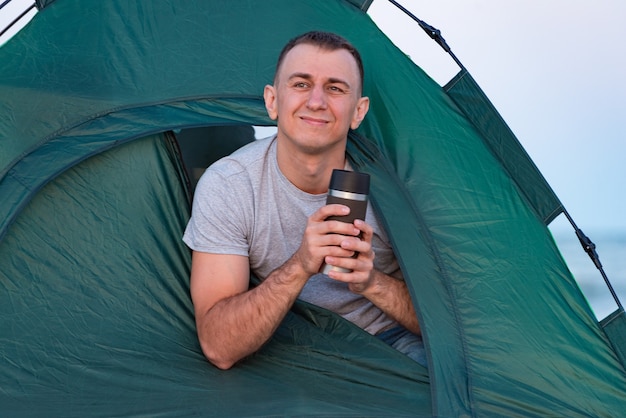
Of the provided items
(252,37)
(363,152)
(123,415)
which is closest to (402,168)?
(363,152)

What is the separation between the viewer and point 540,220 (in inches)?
110

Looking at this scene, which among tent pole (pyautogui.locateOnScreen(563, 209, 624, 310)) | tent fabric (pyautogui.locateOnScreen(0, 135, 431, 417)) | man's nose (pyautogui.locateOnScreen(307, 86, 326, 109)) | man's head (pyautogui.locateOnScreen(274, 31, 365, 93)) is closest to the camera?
tent fabric (pyautogui.locateOnScreen(0, 135, 431, 417))

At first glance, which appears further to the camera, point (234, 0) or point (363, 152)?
point (234, 0)

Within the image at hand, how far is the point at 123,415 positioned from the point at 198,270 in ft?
1.44

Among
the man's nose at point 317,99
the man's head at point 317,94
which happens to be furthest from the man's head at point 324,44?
the man's nose at point 317,99

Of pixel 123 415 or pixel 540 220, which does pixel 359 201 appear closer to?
pixel 123 415

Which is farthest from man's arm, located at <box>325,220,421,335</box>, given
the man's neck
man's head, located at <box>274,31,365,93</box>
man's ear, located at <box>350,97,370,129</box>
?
man's head, located at <box>274,31,365,93</box>

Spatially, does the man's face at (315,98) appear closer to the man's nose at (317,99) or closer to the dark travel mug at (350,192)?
the man's nose at (317,99)

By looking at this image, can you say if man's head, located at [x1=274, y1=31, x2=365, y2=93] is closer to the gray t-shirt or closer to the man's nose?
the man's nose

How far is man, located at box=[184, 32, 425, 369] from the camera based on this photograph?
91.9 inches

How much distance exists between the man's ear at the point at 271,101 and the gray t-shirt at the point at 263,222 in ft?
0.33

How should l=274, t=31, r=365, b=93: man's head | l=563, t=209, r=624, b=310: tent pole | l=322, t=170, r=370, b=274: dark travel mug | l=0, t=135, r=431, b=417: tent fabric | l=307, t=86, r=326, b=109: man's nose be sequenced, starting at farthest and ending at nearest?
l=563, t=209, r=624, b=310: tent pole, l=274, t=31, r=365, b=93: man's head, l=307, t=86, r=326, b=109: man's nose, l=0, t=135, r=431, b=417: tent fabric, l=322, t=170, r=370, b=274: dark travel mug

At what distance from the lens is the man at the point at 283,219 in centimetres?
233

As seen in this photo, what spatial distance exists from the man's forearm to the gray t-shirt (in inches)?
7.2
